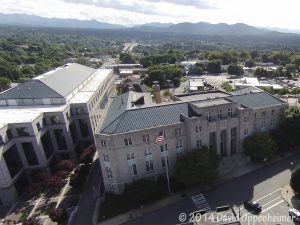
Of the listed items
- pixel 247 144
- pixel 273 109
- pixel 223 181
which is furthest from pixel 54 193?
pixel 273 109

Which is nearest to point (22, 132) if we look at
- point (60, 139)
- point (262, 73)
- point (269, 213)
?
point (60, 139)

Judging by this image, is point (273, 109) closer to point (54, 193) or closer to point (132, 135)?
point (132, 135)

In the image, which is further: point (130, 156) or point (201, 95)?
point (201, 95)

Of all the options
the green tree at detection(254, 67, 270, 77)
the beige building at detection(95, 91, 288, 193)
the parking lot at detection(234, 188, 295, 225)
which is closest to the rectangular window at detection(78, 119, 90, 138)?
the beige building at detection(95, 91, 288, 193)

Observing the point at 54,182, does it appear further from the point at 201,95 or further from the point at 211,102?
the point at 201,95

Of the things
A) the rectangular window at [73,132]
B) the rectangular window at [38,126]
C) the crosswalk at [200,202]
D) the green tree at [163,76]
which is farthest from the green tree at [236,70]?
the rectangular window at [38,126]
